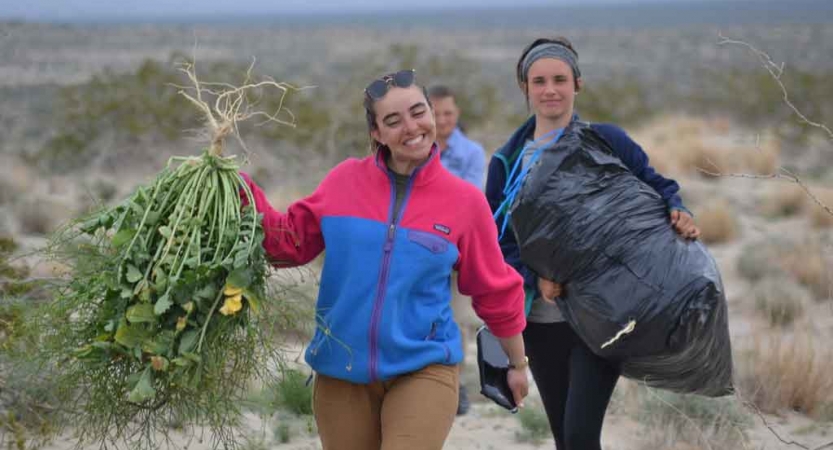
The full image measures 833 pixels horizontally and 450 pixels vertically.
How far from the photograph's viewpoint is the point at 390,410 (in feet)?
9.59

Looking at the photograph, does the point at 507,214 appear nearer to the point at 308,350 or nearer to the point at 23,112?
the point at 308,350

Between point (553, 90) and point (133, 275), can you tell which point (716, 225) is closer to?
point (553, 90)

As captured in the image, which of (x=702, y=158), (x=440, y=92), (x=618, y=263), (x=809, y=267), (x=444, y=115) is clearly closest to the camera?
(x=618, y=263)

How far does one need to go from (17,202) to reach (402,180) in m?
10.5

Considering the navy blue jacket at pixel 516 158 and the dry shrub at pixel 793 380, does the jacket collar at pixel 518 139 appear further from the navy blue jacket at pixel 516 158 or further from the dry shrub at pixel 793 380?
the dry shrub at pixel 793 380

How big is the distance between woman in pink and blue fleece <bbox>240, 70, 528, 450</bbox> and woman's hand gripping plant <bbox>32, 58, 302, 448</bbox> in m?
0.20

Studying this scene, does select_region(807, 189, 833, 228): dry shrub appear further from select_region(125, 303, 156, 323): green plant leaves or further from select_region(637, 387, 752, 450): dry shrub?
select_region(125, 303, 156, 323): green plant leaves

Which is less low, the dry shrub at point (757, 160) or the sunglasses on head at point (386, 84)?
the sunglasses on head at point (386, 84)

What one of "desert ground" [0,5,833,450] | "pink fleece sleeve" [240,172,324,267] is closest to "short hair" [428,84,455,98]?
"desert ground" [0,5,833,450]

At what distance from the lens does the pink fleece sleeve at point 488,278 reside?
3035 millimetres

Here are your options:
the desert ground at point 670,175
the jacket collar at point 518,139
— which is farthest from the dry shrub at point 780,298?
the jacket collar at point 518,139

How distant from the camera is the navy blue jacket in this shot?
12.3 ft

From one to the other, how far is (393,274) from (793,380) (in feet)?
12.1

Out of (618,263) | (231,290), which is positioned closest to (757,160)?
(618,263)
